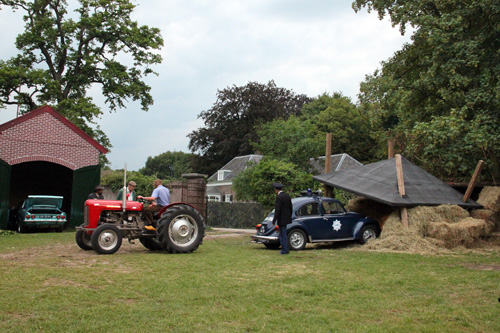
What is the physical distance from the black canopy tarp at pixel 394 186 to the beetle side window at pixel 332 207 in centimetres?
85

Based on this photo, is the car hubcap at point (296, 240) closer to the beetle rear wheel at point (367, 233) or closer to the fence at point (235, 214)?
the beetle rear wheel at point (367, 233)

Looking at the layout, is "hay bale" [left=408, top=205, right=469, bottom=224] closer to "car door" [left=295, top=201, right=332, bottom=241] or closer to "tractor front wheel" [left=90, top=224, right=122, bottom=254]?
"car door" [left=295, top=201, right=332, bottom=241]

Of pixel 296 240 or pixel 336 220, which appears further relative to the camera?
pixel 336 220

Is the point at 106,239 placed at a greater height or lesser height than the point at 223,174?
lesser

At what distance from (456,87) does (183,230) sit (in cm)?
1119

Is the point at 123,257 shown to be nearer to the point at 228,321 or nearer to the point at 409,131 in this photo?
the point at 228,321

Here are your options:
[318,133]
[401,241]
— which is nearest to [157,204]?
[401,241]

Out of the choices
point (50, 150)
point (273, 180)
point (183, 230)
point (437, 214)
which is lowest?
point (183, 230)

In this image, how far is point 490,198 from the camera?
1517 cm

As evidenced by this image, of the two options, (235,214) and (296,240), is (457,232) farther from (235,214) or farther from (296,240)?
(235,214)

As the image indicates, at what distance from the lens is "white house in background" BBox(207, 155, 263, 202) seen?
46.0m

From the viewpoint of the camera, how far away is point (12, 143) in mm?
20391

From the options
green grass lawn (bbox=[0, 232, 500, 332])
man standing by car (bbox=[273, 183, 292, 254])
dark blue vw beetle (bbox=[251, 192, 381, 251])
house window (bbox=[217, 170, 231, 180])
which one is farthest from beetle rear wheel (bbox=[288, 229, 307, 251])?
house window (bbox=[217, 170, 231, 180])

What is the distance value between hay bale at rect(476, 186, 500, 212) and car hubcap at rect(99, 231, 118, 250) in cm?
1102
